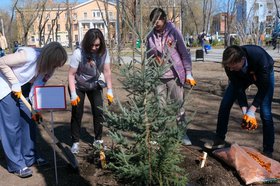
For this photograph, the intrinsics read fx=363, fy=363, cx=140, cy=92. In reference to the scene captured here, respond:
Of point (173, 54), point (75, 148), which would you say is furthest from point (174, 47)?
point (75, 148)

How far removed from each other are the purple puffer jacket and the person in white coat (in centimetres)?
113

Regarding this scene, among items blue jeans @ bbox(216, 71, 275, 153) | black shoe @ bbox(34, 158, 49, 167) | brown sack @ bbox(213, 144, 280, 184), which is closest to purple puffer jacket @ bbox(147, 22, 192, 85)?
blue jeans @ bbox(216, 71, 275, 153)

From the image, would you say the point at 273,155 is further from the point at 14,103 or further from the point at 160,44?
the point at 14,103

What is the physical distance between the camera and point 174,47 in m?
4.10

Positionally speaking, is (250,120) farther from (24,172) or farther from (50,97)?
(24,172)

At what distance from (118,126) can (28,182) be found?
1209 mm

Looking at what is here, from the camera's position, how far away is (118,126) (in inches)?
121

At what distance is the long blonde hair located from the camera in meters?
3.34

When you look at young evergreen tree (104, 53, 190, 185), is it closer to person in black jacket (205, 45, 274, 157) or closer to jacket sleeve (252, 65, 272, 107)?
person in black jacket (205, 45, 274, 157)

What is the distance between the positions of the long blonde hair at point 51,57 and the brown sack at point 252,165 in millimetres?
1897

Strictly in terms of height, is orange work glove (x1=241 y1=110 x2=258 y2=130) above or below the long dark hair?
below


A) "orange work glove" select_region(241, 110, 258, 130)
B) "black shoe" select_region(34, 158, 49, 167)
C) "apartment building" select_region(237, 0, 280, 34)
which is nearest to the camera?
"orange work glove" select_region(241, 110, 258, 130)

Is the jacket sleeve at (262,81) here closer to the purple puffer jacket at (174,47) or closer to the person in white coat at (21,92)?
the purple puffer jacket at (174,47)

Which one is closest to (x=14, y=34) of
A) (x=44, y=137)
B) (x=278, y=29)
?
(x=278, y=29)
